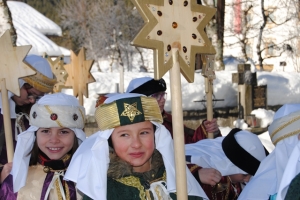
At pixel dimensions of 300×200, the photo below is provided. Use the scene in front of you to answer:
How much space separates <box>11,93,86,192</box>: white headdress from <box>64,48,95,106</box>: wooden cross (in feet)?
8.62

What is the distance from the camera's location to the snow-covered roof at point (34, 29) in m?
26.6

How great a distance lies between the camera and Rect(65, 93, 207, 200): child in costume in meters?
2.38

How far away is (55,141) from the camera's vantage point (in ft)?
9.86

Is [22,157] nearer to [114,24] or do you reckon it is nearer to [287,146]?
[287,146]

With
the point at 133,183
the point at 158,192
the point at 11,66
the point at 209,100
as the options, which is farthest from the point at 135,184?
the point at 11,66

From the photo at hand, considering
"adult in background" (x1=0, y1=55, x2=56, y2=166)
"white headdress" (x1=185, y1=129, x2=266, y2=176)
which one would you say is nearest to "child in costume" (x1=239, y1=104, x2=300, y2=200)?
"white headdress" (x1=185, y1=129, x2=266, y2=176)

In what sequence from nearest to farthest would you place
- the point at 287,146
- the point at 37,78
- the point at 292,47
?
the point at 287,146 < the point at 37,78 < the point at 292,47

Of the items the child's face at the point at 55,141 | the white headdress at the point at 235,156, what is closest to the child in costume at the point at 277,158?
the white headdress at the point at 235,156

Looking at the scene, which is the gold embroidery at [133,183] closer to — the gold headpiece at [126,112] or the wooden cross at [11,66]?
the gold headpiece at [126,112]

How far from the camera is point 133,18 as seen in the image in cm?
2648

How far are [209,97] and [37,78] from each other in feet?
4.88

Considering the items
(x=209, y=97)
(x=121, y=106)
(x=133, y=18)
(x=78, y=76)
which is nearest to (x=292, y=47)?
(x=133, y=18)

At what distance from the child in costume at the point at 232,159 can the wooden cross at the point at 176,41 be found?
1025 mm

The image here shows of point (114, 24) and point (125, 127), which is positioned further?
point (114, 24)
